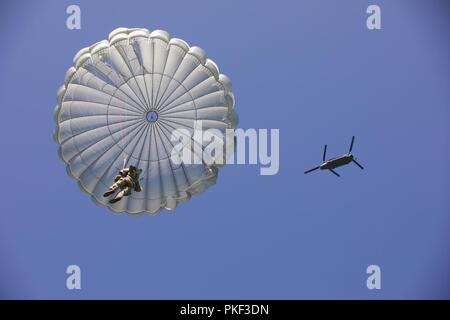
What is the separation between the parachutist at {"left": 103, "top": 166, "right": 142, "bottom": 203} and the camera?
98.8ft

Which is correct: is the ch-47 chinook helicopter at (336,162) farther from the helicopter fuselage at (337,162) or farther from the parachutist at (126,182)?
the parachutist at (126,182)

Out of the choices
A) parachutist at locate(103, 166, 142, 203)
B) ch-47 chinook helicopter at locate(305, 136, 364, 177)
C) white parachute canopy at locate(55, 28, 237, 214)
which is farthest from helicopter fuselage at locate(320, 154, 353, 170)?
parachutist at locate(103, 166, 142, 203)

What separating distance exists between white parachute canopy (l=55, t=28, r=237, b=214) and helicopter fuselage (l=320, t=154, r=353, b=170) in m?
5.80

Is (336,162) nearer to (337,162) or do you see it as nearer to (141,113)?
(337,162)

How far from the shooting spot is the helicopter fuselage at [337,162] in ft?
114

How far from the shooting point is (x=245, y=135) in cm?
3259

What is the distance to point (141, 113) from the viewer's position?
31.8 metres

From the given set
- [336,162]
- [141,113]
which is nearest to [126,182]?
[141,113]

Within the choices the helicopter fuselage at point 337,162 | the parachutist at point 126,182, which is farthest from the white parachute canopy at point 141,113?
the helicopter fuselage at point 337,162

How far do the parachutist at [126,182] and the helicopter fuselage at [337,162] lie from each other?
355 inches

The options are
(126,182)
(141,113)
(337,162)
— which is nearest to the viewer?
→ (126,182)

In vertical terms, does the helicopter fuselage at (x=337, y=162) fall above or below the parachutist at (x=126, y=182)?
above

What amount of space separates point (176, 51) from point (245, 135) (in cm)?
457

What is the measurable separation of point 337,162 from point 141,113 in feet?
30.0
